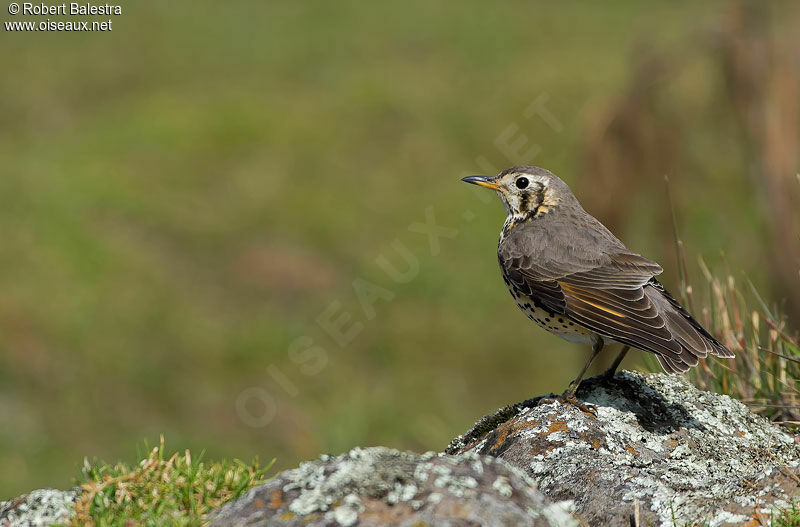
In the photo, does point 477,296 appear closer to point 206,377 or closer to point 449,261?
point 449,261

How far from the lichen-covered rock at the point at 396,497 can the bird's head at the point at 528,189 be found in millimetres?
3533

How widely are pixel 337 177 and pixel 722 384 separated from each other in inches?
534

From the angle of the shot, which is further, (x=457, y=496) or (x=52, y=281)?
(x=52, y=281)

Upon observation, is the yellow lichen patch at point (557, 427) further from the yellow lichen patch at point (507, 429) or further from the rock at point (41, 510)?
the rock at point (41, 510)

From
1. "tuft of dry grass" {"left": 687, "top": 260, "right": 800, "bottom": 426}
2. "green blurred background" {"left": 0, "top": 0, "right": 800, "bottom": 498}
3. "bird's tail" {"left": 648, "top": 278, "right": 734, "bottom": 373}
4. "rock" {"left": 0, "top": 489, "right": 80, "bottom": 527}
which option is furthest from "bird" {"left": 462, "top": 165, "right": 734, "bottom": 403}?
"rock" {"left": 0, "top": 489, "right": 80, "bottom": 527}

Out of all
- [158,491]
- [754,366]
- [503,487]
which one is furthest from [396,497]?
[754,366]

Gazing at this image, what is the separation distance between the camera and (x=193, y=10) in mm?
26500

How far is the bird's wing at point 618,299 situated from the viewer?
5.57m

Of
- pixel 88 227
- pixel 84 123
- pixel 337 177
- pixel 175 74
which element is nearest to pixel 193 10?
pixel 175 74

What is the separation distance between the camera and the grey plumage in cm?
563

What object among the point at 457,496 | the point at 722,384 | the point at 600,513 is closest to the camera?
the point at 457,496

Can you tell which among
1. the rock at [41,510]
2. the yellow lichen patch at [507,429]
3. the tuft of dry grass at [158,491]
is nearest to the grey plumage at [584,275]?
the yellow lichen patch at [507,429]

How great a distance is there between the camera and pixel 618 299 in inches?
236

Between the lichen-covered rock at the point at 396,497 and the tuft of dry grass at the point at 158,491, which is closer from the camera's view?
the lichen-covered rock at the point at 396,497
